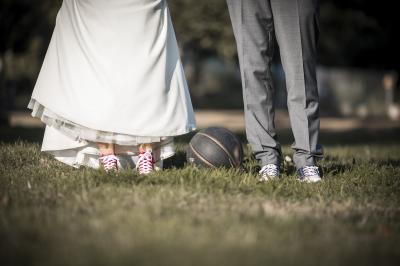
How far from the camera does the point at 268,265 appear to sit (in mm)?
2584

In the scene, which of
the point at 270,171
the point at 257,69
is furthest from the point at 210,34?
the point at 270,171

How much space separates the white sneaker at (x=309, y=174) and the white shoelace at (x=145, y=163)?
4.27 feet

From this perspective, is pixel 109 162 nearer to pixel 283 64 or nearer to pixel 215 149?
pixel 215 149

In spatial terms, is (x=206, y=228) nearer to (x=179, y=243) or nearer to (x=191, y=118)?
(x=179, y=243)

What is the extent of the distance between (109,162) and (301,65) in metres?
1.86

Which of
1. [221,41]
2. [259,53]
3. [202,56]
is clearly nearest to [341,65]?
[202,56]

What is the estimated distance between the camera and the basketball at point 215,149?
5.02 meters

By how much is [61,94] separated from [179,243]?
2.46 meters

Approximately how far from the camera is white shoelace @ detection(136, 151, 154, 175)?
15.9 ft

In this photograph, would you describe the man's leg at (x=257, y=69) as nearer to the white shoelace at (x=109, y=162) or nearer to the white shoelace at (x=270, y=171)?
the white shoelace at (x=270, y=171)

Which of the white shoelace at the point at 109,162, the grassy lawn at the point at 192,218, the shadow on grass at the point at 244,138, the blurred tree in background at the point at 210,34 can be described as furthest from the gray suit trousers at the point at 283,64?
the blurred tree in background at the point at 210,34

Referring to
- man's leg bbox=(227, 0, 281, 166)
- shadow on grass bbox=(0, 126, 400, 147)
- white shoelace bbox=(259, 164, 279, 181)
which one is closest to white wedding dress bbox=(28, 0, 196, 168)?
man's leg bbox=(227, 0, 281, 166)

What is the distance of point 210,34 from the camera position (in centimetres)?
2642

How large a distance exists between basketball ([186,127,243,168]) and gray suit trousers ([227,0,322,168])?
0.18 m
